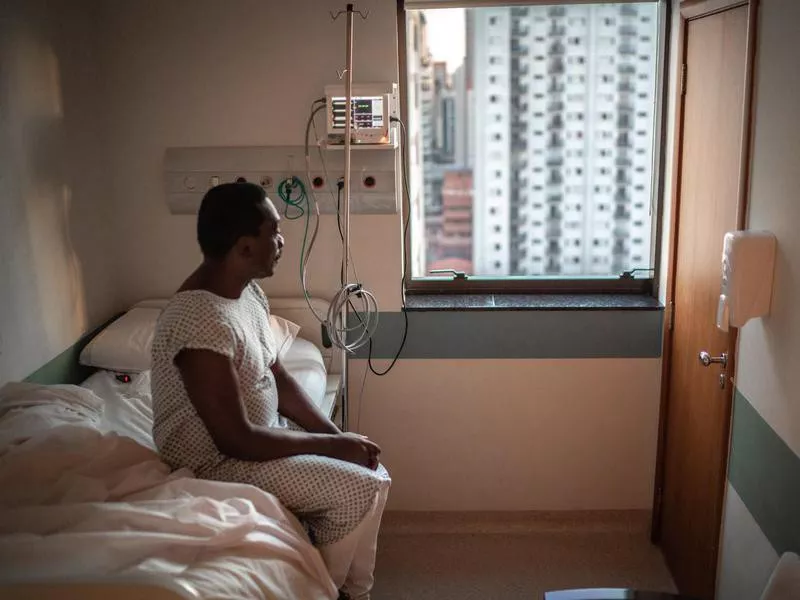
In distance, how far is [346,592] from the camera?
2.24 meters

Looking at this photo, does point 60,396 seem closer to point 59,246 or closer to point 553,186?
point 59,246

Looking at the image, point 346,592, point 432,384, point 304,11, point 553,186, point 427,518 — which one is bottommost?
point 427,518

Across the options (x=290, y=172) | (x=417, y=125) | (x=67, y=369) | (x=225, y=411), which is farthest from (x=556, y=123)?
(x=67, y=369)

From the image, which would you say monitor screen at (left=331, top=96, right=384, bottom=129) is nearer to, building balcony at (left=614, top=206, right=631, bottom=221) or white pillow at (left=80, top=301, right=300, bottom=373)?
white pillow at (left=80, top=301, right=300, bottom=373)

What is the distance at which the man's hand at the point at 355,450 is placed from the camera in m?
2.24

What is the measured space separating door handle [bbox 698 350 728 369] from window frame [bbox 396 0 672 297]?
2.93 ft

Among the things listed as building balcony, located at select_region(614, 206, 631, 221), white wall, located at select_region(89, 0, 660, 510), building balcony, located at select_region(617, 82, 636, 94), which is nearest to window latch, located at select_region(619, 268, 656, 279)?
building balcony, located at select_region(614, 206, 631, 221)

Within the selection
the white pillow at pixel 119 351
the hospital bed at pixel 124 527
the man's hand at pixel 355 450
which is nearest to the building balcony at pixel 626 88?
the man's hand at pixel 355 450

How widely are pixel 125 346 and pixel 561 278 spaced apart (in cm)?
174

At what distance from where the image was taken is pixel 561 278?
3.47m

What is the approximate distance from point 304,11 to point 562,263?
1438 mm

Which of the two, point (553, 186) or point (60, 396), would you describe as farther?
point (553, 186)

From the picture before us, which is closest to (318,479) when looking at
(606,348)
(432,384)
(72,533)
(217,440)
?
(217,440)

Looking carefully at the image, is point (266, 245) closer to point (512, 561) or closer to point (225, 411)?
point (225, 411)
